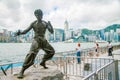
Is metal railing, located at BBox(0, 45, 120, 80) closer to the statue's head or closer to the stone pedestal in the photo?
the stone pedestal

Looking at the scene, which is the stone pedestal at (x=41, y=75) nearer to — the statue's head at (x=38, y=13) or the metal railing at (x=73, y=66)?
the statue's head at (x=38, y=13)

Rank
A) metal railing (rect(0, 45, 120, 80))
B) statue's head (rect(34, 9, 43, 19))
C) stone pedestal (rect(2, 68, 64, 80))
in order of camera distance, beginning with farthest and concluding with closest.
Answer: metal railing (rect(0, 45, 120, 80))
statue's head (rect(34, 9, 43, 19))
stone pedestal (rect(2, 68, 64, 80))

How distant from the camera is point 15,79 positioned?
19.9 ft

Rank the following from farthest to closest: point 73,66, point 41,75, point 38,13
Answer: point 73,66 → point 38,13 → point 41,75

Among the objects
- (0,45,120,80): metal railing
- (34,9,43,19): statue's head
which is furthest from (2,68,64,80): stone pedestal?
(0,45,120,80): metal railing

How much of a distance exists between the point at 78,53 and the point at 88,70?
14.4 ft

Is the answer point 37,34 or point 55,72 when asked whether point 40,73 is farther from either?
point 37,34

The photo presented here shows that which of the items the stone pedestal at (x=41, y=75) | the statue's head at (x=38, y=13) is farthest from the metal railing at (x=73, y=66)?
the statue's head at (x=38, y=13)

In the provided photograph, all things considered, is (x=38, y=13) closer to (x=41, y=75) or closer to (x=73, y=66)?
(x=41, y=75)

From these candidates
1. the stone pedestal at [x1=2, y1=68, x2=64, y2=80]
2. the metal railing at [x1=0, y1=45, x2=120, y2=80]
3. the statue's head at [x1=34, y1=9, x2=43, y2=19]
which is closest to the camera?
the stone pedestal at [x1=2, y1=68, x2=64, y2=80]

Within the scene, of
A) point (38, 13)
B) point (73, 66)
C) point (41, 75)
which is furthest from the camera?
point (73, 66)

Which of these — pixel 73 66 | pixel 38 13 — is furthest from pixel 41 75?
pixel 73 66

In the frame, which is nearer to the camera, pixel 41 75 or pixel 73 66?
pixel 41 75

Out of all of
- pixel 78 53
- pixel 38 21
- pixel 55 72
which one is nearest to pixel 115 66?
pixel 55 72
